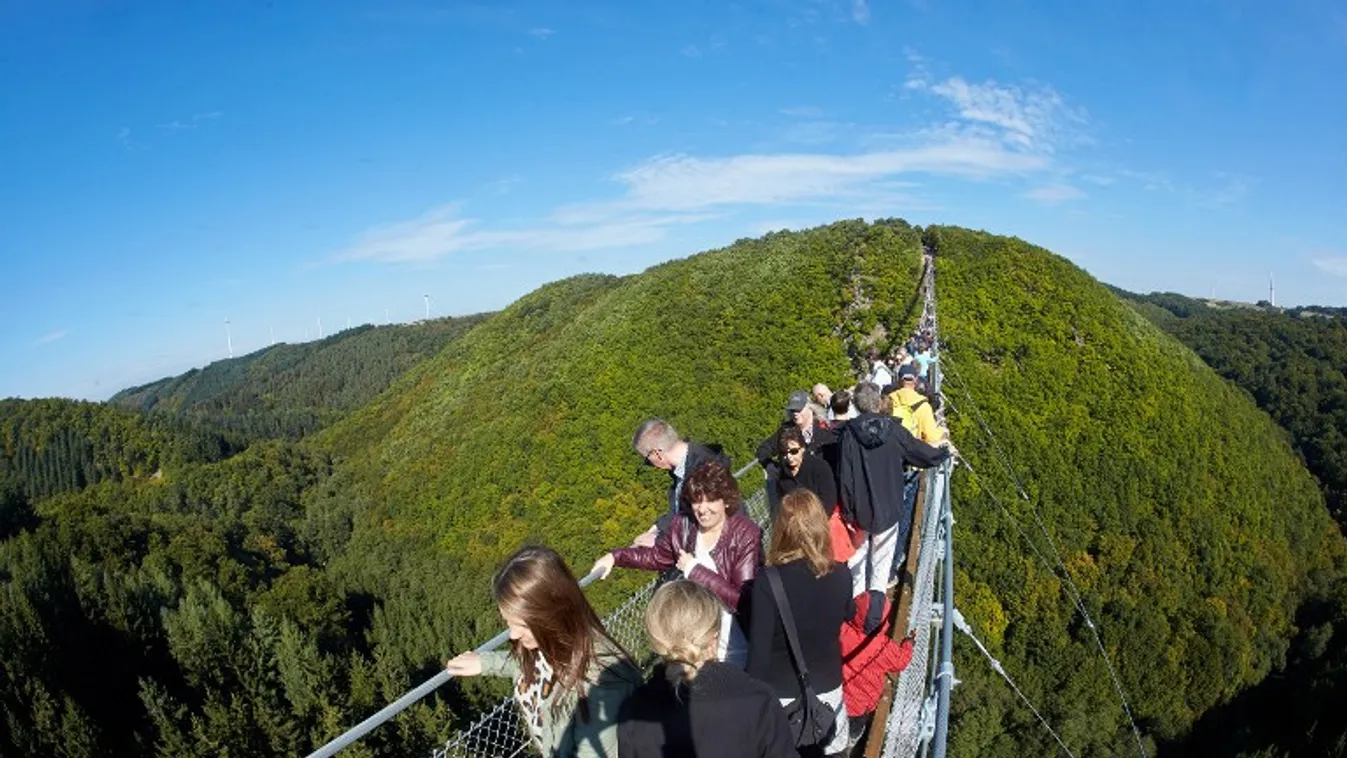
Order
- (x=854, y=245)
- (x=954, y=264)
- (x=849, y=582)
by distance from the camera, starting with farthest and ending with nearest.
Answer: (x=854, y=245) → (x=954, y=264) → (x=849, y=582)

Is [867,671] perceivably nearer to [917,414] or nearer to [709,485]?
[709,485]

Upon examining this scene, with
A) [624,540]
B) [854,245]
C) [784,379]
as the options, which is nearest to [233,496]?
[624,540]

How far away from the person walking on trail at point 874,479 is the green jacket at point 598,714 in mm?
2452

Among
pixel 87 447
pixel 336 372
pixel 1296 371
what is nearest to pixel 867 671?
pixel 1296 371

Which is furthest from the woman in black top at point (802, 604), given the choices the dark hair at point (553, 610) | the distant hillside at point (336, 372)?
the distant hillside at point (336, 372)

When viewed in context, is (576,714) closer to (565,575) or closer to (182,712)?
(565,575)

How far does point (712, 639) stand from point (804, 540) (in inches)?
29.7

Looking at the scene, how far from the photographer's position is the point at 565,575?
224 cm

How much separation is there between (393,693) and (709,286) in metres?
40.6

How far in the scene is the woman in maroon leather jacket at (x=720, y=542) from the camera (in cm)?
293

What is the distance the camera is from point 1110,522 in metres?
39.0

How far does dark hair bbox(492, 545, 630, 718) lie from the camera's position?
2211 mm

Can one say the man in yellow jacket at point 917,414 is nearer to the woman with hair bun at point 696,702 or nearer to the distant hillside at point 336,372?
the woman with hair bun at point 696,702

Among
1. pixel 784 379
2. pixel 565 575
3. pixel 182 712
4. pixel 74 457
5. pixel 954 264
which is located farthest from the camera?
pixel 74 457
